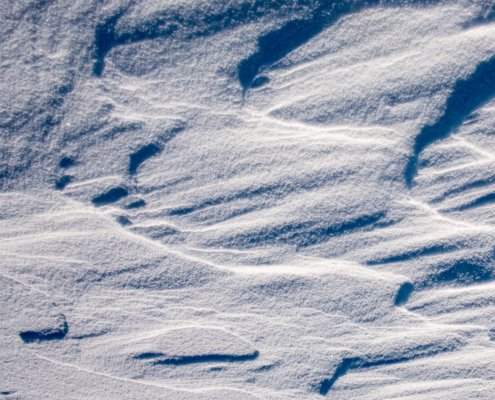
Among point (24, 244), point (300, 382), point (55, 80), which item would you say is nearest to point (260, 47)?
point (55, 80)

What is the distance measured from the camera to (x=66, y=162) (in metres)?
1.21

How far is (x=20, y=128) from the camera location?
1178 mm

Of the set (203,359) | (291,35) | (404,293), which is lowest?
(203,359)

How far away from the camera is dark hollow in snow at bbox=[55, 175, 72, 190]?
1217 mm

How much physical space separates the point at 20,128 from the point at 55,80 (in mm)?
244

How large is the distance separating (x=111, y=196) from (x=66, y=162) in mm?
227

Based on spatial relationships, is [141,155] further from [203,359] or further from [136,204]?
[203,359]

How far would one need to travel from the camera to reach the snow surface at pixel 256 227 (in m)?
1.19

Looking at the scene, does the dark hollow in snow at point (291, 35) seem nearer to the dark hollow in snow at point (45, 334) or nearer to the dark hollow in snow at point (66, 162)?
the dark hollow in snow at point (66, 162)

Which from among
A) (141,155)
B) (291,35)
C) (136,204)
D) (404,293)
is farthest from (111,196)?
(404,293)

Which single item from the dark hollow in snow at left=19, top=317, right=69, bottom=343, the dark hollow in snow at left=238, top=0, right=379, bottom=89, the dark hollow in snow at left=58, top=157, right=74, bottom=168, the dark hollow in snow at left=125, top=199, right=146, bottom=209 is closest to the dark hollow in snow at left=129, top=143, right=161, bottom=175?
the dark hollow in snow at left=125, top=199, right=146, bottom=209

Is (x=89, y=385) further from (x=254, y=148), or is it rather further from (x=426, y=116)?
(x=426, y=116)

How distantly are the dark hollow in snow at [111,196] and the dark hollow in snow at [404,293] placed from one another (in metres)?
1.24

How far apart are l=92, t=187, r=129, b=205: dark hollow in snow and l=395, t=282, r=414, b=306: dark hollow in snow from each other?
4.06 ft
